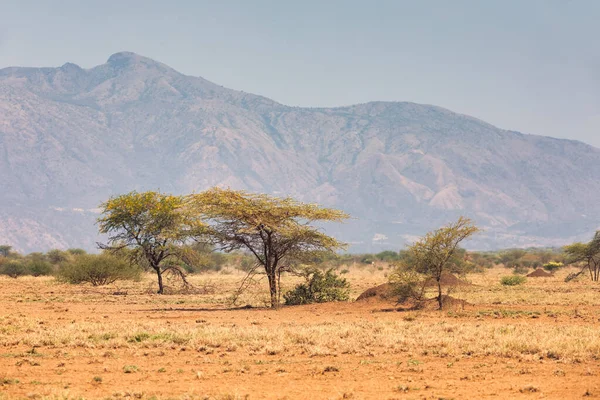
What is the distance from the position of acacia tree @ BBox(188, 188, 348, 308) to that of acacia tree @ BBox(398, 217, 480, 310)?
4330mm

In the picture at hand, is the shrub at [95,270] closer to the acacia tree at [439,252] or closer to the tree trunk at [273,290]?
the tree trunk at [273,290]

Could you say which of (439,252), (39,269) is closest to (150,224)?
(439,252)

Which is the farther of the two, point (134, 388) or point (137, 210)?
point (137, 210)

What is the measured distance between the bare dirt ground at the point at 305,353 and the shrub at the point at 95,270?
2182cm

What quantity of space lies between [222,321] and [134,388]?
1231cm

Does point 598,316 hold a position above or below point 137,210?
below

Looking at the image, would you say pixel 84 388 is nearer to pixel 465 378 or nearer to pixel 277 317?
pixel 465 378

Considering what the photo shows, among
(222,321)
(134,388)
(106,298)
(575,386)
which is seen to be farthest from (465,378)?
(106,298)

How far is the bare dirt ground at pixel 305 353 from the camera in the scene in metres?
16.5

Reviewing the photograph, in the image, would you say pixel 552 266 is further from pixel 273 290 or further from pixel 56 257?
pixel 56 257

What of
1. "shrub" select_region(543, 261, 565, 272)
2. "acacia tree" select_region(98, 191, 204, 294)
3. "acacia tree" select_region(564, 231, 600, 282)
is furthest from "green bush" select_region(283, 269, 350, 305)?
"shrub" select_region(543, 261, 565, 272)

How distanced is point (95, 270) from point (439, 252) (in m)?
31.0

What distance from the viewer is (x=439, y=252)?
3212cm

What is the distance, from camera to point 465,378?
17359 millimetres
